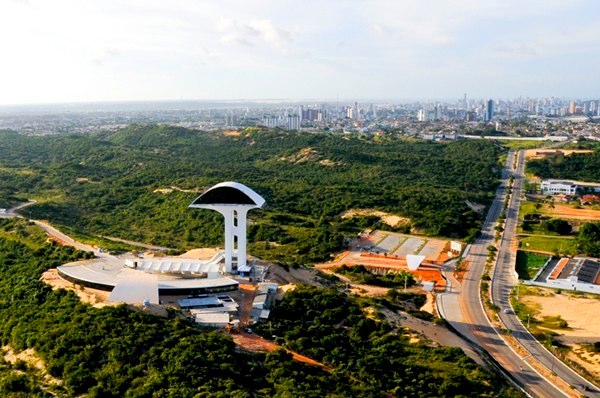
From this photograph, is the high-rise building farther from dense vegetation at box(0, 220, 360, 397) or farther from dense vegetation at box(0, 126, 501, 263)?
dense vegetation at box(0, 220, 360, 397)

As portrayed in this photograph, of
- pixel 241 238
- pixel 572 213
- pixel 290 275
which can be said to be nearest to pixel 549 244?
pixel 572 213

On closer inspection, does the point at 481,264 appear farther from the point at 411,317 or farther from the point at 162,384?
the point at 162,384

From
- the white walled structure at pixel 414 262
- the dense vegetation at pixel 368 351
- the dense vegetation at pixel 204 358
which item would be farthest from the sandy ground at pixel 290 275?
the white walled structure at pixel 414 262

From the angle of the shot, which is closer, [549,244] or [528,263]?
[528,263]

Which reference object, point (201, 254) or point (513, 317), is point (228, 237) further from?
point (513, 317)

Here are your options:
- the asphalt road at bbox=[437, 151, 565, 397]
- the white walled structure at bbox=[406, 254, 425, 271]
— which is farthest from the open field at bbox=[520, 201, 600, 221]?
the white walled structure at bbox=[406, 254, 425, 271]
